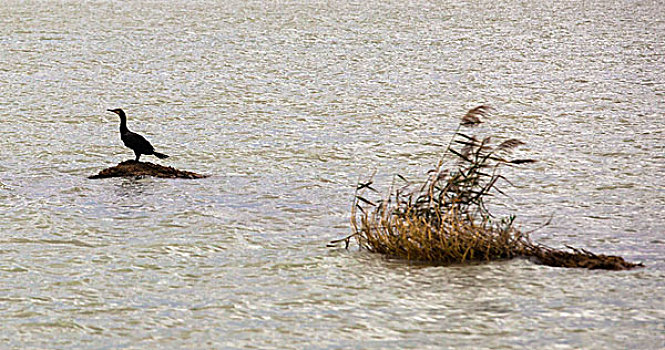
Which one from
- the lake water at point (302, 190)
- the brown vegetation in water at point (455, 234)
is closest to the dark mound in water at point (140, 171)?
the lake water at point (302, 190)

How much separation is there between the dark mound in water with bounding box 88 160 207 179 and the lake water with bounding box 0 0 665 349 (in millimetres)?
135

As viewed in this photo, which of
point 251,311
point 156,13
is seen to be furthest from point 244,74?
point 156,13

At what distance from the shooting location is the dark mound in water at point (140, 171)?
1803 centimetres

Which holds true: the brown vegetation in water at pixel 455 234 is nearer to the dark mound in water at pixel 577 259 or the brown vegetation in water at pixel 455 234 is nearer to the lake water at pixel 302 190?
the dark mound in water at pixel 577 259

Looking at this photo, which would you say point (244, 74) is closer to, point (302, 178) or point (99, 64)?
point (99, 64)

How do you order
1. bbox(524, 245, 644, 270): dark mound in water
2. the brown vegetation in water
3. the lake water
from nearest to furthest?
the lake water → the brown vegetation in water → bbox(524, 245, 644, 270): dark mound in water

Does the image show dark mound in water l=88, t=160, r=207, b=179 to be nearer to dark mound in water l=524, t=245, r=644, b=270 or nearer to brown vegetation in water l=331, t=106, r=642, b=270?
brown vegetation in water l=331, t=106, r=642, b=270

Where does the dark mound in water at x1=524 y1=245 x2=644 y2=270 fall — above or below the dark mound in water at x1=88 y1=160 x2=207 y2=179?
below

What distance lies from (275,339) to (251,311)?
0.95 meters

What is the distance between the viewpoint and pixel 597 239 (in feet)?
47.0

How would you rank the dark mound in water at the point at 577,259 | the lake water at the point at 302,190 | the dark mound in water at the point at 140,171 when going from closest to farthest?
the lake water at the point at 302,190 → the dark mound in water at the point at 577,259 → the dark mound in water at the point at 140,171

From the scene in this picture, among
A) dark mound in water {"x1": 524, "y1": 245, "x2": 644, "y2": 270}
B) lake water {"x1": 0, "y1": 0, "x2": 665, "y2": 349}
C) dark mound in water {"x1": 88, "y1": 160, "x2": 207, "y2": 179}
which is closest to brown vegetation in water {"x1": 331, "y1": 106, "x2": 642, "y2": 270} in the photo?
dark mound in water {"x1": 524, "y1": 245, "x2": 644, "y2": 270}

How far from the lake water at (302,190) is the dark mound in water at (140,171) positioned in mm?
135

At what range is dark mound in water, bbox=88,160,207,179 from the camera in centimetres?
1803
